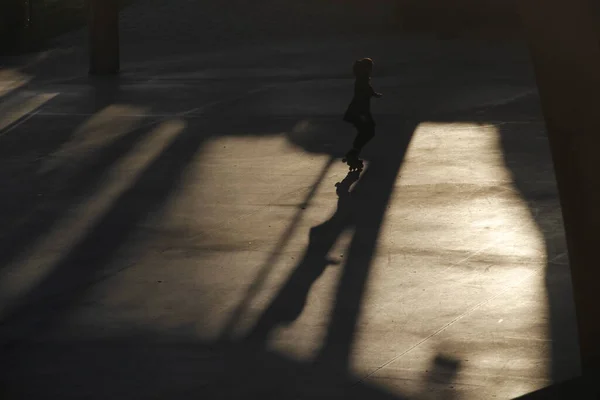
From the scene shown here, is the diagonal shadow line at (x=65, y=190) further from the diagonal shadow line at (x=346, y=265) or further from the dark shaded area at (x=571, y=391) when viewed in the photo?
the dark shaded area at (x=571, y=391)

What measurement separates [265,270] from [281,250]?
742mm

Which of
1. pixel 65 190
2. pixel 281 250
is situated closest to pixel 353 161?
pixel 65 190

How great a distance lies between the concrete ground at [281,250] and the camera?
27.7 ft

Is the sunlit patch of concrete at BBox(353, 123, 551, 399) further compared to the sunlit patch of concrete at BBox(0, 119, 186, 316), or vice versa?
the sunlit patch of concrete at BBox(0, 119, 186, 316)

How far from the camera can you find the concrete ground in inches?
332

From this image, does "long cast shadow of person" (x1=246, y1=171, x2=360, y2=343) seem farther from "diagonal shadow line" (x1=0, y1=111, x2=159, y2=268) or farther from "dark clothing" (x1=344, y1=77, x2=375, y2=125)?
"diagonal shadow line" (x1=0, y1=111, x2=159, y2=268)

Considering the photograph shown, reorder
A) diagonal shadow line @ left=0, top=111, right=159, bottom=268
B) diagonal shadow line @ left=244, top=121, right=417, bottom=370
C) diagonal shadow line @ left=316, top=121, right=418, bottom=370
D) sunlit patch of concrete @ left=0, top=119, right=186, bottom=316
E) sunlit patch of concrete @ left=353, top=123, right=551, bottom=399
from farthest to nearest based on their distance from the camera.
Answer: diagonal shadow line @ left=0, top=111, right=159, bottom=268 → sunlit patch of concrete @ left=0, top=119, right=186, bottom=316 → diagonal shadow line @ left=244, top=121, right=417, bottom=370 → diagonal shadow line @ left=316, top=121, right=418, bottom=370 → sunlit patch of concrete @ left=353, top=123, right=551, bottom=399

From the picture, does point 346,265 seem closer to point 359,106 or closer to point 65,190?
point 359,106

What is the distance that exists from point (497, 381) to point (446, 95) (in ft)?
47.3

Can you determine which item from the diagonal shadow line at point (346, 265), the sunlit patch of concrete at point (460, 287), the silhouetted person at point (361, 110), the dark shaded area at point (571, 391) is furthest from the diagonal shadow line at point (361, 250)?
the dark shaded area at point (571, 391)

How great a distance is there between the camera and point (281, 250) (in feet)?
38.5

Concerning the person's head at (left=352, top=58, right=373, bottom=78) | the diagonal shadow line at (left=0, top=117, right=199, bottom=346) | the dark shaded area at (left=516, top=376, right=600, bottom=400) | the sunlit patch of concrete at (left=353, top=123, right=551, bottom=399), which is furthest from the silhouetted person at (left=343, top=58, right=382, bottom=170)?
the dark shaded area at (left=516, top=376, right=600, bottom=400)

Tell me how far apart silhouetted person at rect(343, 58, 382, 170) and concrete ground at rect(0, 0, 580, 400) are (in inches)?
11.2

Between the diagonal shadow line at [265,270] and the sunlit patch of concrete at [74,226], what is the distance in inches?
81.9
